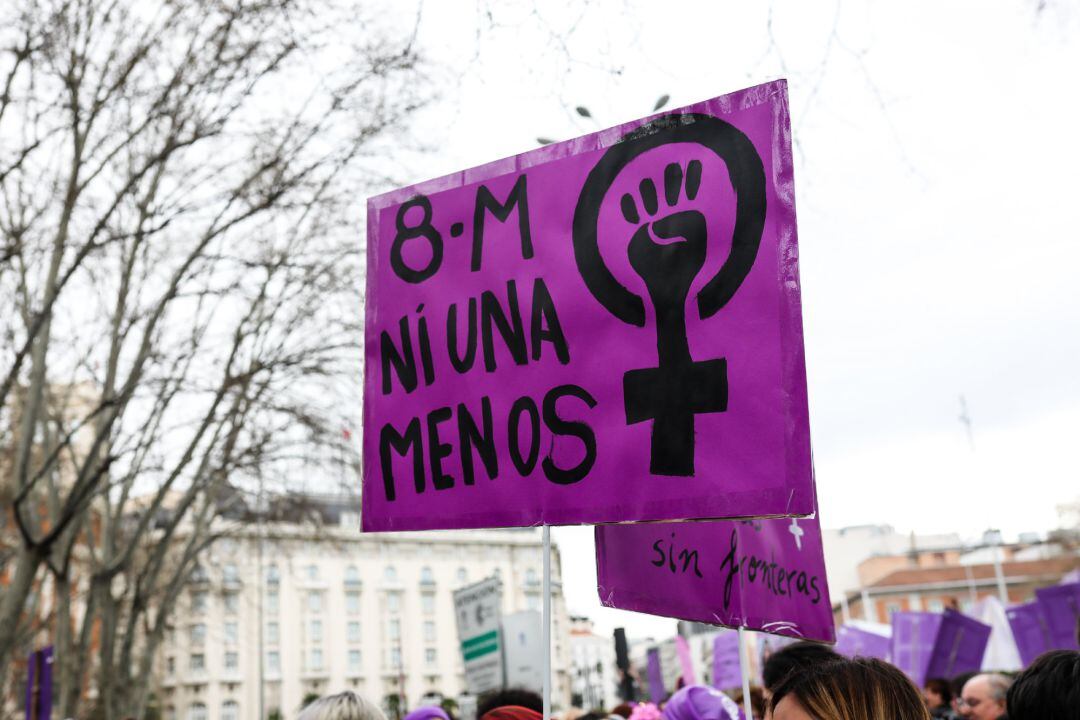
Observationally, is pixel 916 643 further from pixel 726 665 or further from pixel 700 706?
pixel 700 706

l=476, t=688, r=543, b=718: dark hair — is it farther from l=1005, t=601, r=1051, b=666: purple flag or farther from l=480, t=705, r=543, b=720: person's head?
l=1005, t=601, r=1051, b=666: purple flag

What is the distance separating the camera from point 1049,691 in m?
2.23

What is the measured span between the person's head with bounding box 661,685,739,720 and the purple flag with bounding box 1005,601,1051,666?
26.9ft

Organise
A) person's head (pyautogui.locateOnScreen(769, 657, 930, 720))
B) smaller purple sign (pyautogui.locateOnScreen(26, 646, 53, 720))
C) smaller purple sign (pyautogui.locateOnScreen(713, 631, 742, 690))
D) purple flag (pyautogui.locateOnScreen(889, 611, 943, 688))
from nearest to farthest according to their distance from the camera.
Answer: person's head (pyautogui.locateOnScreen(769, 657, 930, 720)), smaller purple sign (pyautogui.locateOnScreen(26, 646, 53, 720)), purple flag (pyautogui.locateOnScreen(889, 611, 943, 688)), smaller purple sign (pyautogui.locateOnScreen(713, 631, 742, 690))

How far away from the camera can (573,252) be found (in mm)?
2701

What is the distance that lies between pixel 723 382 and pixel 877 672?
0.64 meters

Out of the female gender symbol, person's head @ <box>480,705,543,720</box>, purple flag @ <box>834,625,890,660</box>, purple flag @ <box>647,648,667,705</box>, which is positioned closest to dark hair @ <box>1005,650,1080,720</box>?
the female gender symbol

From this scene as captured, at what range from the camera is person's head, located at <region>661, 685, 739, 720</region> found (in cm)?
416

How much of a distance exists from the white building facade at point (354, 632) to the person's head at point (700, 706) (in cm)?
7196

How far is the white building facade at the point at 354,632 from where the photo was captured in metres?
78.8

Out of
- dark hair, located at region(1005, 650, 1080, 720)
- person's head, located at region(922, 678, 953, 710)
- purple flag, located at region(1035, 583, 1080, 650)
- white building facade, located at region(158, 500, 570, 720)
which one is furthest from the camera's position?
white building facade, located at region(158, 500, 570, 720)

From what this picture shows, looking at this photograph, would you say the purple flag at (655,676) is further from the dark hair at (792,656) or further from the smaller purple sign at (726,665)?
the dark hair at (792,656)

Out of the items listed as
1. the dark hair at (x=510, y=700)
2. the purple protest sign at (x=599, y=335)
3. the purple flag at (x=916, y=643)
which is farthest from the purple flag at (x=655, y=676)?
the purple protest sign at (x=599, y=335)

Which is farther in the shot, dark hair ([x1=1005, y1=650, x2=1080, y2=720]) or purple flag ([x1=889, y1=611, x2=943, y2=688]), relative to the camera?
purple flag ([x1=889, y1=611, x2=943, y2=688])
